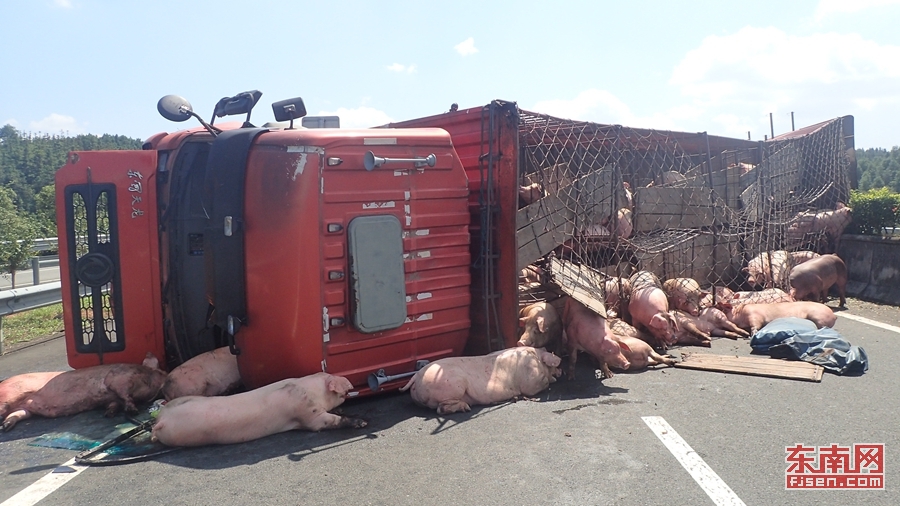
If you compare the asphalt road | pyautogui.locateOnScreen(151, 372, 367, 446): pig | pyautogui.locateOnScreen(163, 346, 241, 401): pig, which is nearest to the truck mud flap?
pyautogui.locateOnScreen(163, 346, 241, 401): pig

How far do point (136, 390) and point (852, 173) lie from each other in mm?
13676

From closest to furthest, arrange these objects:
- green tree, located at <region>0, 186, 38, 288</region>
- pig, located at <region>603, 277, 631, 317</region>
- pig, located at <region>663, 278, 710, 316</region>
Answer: pig, located at <region>603, 277, 631, 317</region> → pig, located at <region>663, 278, 710, 316</region> → green tree, located at <region>0, 186, 38, 288</region>

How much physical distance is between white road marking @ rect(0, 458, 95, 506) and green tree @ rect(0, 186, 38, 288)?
895 cm

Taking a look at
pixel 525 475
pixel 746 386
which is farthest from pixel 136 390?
pixel 746 386

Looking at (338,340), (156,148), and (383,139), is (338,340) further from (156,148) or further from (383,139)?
(156,148)

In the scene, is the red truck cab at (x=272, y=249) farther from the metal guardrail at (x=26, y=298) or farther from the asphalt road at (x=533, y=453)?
the metal guardrail at (x=26, y=298)

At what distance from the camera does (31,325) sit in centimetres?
982

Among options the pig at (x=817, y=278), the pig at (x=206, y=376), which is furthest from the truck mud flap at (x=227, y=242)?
the pig at (x=817, y=278)

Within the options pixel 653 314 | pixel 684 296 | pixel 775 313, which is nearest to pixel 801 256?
pixel 775 313

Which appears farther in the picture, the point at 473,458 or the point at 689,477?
the point at 473,458

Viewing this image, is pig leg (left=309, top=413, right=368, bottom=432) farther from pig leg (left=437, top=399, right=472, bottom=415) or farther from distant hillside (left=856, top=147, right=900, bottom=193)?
distant hillside (left=856, top=147, right=900, bottom=193)

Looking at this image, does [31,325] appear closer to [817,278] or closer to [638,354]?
[638,354]

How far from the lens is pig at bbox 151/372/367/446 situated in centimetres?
435

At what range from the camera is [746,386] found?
564 centimetres
